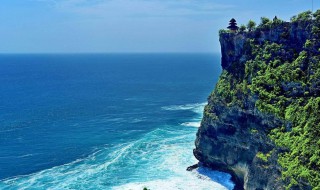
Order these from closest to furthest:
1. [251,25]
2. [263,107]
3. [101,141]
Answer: [263,107], [251,25], [101,141]

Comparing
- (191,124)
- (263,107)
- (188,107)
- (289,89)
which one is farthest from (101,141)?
(289,89)

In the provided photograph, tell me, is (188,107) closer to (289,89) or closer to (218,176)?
(218,176)

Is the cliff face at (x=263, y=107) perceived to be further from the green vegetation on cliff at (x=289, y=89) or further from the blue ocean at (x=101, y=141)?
the blue ocean at (x=101, y=141)

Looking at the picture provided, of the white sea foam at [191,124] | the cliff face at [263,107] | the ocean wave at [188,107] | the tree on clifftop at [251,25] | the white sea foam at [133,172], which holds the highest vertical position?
the tree on clifftop at [251,25]

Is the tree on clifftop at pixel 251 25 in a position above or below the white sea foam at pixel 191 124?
above

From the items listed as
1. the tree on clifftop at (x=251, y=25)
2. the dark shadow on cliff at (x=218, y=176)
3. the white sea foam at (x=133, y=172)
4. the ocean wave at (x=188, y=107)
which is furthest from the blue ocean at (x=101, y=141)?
the tree on clifftop at (x=251, y=25)

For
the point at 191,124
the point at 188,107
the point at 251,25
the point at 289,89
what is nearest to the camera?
the point at 289,89

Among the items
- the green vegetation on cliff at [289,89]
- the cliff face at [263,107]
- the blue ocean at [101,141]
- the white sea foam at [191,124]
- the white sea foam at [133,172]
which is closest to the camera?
the green vegetation on cliff at [289,89]

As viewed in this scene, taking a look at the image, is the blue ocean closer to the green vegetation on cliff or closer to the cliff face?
the cliff face

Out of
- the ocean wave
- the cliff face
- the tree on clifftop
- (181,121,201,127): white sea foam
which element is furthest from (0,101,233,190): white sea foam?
the ocean wave
